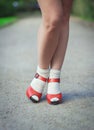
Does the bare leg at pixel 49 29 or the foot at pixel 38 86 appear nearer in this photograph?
the bare leg at pixel 49 29

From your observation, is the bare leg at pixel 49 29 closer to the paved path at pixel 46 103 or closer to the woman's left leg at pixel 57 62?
the woman's left leg at pixel 57 62

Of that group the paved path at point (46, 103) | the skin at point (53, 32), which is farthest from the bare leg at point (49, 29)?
the paved path at point (46, 103)

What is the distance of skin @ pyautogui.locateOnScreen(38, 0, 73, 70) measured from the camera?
2602mm

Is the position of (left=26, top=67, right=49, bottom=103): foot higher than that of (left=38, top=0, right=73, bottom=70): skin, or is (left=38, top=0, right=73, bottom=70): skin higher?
(left=38, top=0, right=73, bottom=70): skin

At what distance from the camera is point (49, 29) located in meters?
2.66

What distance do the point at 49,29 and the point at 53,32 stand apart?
0.04 meters

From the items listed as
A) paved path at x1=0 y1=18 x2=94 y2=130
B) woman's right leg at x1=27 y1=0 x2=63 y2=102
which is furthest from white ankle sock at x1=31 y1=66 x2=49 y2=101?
paved path at x1=0 y1=18 x2=94 y2=130

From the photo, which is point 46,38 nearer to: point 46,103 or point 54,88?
point 54,88

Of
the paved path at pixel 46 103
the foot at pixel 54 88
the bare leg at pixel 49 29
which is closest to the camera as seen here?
the paved path at pixel 46 103

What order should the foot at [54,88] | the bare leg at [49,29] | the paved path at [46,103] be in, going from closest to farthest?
the paved path at [46,103]
the bare leg at [49,29]
the foot at [54,88]

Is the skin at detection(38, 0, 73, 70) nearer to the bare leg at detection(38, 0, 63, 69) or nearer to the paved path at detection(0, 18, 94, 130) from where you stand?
the bare leg at detection(38, 0, 63, 69)

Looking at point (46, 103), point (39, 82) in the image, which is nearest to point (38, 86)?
point (39, 82)

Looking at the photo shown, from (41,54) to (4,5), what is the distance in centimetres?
2336

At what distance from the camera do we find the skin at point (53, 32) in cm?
260
